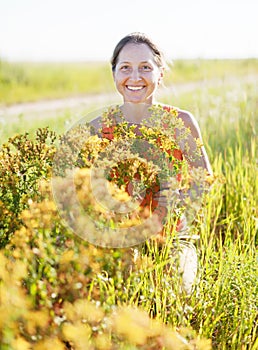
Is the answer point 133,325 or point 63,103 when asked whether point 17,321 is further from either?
point 63,103

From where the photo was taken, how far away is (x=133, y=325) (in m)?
1.46

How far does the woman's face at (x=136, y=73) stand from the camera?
273 centimetres

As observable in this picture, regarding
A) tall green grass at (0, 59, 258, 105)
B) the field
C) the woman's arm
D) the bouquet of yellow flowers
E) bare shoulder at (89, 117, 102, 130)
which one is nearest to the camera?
the field

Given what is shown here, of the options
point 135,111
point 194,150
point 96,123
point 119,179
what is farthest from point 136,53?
point 119,179

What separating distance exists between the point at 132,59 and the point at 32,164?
86 cm

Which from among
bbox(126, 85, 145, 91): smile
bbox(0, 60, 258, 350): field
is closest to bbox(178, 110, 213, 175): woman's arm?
bbox(0, 60, 258, 350): field

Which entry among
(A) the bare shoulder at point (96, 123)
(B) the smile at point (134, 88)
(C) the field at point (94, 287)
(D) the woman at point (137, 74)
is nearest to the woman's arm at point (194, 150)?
(D) the woman at point (137, 74)

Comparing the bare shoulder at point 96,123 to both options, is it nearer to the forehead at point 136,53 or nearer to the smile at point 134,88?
the smile at point 134,88

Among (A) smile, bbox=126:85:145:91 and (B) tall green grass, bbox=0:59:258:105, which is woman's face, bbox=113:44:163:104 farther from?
(B) tall green grass, bbox=0:59:258:105

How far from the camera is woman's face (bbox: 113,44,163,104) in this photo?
2.73 meters

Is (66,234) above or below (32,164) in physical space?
below

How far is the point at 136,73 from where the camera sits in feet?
8.91

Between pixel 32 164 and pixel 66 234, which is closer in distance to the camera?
pixel 66 234

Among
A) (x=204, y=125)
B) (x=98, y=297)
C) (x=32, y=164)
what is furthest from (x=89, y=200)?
(x=204, y=125)
